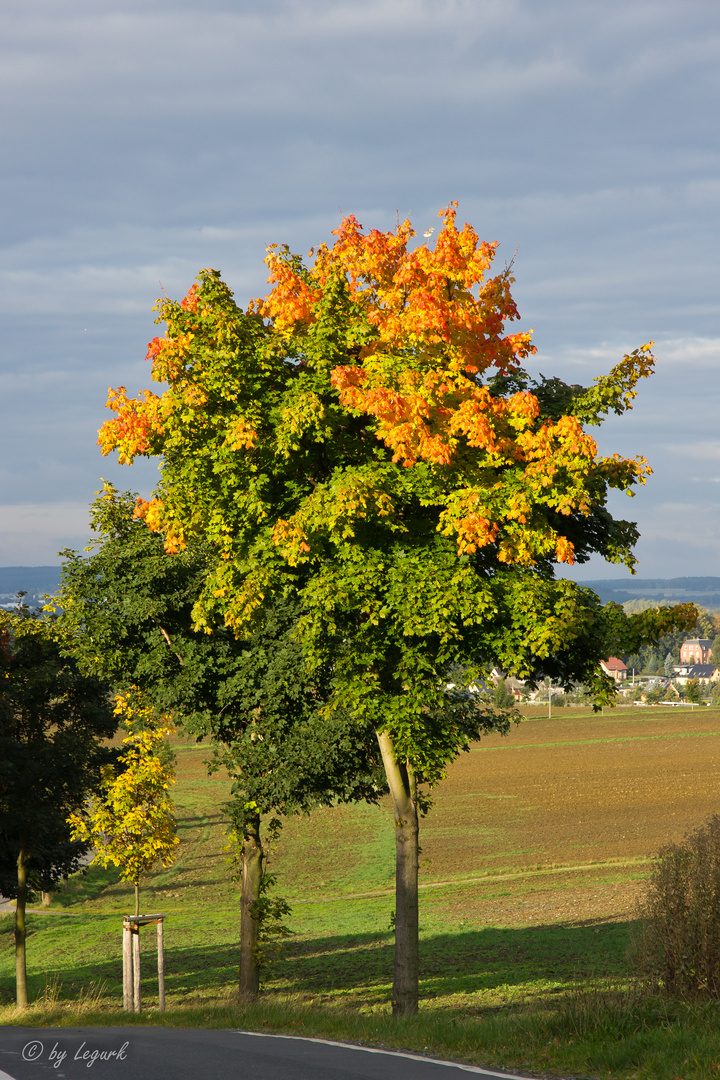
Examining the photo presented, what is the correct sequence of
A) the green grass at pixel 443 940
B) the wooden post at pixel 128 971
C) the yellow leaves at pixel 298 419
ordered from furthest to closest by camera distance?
the wooden post at pixel 128 971, the yellow leaves at pixel 298 419, the green grass at pixel 443 940

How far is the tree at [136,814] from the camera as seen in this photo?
21.1 m

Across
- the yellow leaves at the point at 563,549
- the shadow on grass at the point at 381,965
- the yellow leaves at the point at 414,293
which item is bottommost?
the shadow on grass at the point at 381,965

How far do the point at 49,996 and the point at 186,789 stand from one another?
183ft

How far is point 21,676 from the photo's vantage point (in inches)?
994

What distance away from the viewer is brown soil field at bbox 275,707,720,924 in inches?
1410

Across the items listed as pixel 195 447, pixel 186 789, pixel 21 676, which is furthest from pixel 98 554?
pixel 186 789

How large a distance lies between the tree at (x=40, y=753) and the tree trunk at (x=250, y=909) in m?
6.20

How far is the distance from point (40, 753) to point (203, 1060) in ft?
60.3

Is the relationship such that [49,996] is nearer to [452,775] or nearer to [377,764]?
[377,764]

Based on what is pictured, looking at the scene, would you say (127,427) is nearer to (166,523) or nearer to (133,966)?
(166,523)

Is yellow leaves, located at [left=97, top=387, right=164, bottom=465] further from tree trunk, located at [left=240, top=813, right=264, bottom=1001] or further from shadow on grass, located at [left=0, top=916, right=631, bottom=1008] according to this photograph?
shadow on grass, located at [left=0, top=916, right=631, bottom=1008]

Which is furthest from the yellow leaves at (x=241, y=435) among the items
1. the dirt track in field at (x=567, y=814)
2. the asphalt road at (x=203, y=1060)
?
the dirt track in field at (x=567, y=814)

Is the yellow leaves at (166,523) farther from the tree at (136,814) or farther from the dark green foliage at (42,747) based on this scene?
the dark green foliage at (42,747)

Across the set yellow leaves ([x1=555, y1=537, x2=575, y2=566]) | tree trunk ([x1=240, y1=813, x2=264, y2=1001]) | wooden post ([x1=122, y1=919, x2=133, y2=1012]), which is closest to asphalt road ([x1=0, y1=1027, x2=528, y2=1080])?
wooden post ([x1=122, y1=919, x2=133, y2=1012])
